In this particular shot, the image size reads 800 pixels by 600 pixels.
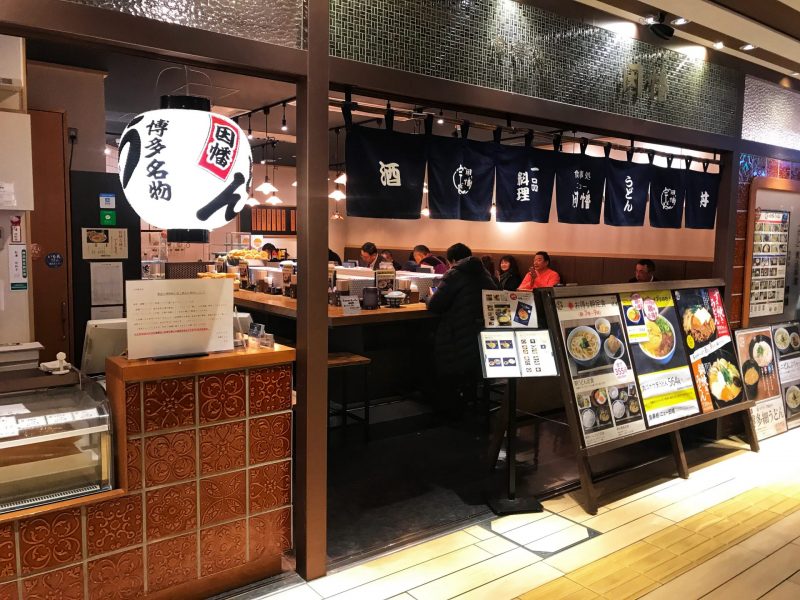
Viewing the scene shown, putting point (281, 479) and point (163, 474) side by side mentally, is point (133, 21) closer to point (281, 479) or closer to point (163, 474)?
point (163, 474)

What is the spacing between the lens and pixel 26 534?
2.91m

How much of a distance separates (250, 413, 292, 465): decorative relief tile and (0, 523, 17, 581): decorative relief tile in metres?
1.19

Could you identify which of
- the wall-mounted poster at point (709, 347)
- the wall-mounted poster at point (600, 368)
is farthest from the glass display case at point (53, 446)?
the wall-mounted poster at point (709, 347)

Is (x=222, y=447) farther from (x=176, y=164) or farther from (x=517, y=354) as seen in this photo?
(x=517, y=354)

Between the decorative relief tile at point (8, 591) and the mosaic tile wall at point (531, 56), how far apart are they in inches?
125

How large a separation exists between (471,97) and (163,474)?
9.89 feet

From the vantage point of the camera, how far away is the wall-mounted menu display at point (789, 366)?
6680mm

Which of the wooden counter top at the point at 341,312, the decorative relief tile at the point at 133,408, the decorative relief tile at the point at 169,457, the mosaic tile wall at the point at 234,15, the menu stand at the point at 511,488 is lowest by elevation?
the menu stand at the point at 511,488

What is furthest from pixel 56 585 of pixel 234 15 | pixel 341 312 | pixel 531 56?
pixel 531 56

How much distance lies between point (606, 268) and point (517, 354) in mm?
5731

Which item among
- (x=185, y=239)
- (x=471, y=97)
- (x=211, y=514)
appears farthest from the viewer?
(x=471, y=97)

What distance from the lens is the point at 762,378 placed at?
6.45 metres

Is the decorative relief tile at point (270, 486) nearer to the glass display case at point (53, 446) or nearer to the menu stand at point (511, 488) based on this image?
the glass display case at point (53, 446)

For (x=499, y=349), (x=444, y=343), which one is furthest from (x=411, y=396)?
(x=499, y=349)
